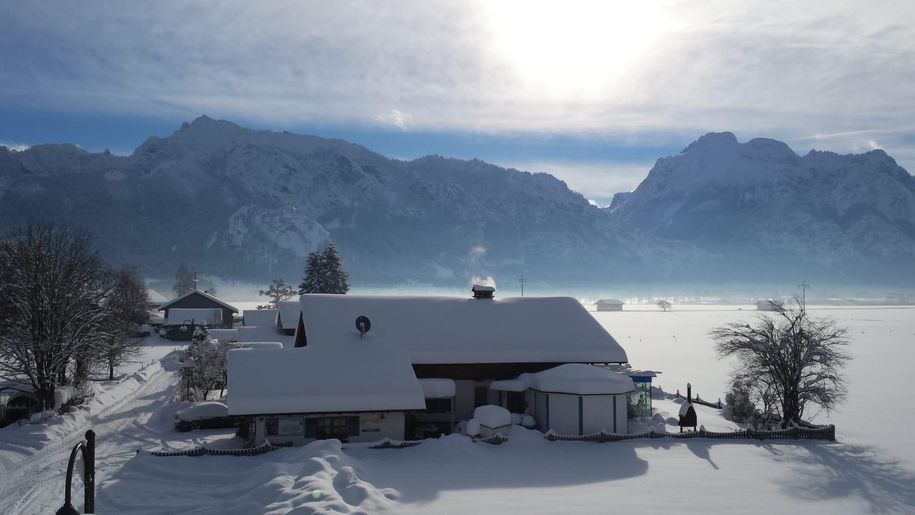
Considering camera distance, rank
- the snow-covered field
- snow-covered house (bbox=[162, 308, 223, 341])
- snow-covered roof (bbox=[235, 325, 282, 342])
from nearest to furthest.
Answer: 1. the snow-covered field
2. snow-covered roof (bbox=[235, 325, 282, 342])
3. snow-covered house (bbox=[162, 308, 223, 341])

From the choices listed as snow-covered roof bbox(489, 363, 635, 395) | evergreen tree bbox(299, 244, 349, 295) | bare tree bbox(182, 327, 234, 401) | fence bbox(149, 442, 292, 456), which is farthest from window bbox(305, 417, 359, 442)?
evergreen tree bbox(299, 244, 349, 295)

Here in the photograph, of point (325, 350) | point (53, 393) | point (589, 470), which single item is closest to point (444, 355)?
point (325, 350)

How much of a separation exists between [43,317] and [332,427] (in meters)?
20.8

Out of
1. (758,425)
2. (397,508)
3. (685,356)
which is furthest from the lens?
(685,356)

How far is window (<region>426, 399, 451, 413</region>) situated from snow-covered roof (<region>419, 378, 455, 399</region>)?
1.89 metres

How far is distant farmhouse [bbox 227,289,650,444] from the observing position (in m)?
28.9

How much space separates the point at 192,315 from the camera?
91.4m

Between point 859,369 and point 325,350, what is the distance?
56.0m

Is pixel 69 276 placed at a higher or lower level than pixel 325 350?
higher

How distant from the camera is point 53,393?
3678 centimetres

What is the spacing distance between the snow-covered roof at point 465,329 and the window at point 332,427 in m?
5.02

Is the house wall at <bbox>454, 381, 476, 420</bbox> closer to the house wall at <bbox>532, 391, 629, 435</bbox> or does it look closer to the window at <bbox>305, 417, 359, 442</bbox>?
the house wall at <bbox>532, 391, 629, 435</bbox>

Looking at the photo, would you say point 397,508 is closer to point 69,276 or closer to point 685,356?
point 69,276

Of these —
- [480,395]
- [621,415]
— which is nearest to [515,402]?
[480,395]
